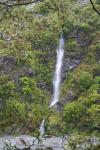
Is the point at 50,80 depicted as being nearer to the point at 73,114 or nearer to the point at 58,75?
the point at 58,75

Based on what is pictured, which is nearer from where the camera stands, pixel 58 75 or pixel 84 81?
pixel 84 81

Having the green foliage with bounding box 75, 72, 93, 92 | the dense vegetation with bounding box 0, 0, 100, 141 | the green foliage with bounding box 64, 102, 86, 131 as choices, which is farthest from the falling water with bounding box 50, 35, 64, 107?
the green foliage with bounding box 64, 102, 86, 131

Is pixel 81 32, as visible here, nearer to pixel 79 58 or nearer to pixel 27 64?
pixel 79 58

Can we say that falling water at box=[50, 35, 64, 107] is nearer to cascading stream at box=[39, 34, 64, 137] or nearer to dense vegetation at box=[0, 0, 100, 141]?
cascading stream at box=[39, 34, 64, 137]

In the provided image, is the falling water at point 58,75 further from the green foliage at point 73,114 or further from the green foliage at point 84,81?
the green foliage at point 73,114

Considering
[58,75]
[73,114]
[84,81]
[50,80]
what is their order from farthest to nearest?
[58,75] → [50,80] → [84,81] → [73,114]

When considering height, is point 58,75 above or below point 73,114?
above

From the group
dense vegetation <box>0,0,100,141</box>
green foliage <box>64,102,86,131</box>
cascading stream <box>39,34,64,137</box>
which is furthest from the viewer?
cascading stream <box>39,34,64,137</box>

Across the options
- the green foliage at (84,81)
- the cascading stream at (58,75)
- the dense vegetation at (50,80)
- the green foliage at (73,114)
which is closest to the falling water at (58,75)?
the cascading stream at (58,75)

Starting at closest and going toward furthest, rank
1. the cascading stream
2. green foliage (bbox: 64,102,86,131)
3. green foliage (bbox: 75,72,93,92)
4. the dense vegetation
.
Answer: green foliage (bbox: 64,102,86,131) → the dense vegetation → green foliage (bbox: 75,72,93,92) → the cascading stream

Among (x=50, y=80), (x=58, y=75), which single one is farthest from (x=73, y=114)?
(x=58, y=75)
